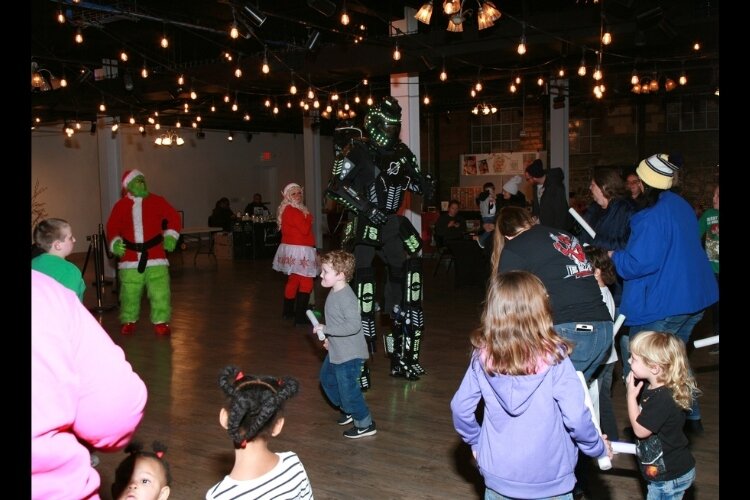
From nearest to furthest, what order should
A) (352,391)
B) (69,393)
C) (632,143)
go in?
(69,393)
(352,391)
(632,143)

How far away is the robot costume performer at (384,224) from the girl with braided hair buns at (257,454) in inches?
137

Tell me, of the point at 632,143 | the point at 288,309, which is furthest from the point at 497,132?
the point at 288,309

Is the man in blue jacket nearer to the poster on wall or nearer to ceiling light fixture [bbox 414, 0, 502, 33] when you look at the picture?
ceiling light fixture [bbox 414, 0, 502, 33]

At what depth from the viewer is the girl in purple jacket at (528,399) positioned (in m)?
2.49

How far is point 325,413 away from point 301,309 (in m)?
3.46

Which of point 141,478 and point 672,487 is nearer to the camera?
point 141,478

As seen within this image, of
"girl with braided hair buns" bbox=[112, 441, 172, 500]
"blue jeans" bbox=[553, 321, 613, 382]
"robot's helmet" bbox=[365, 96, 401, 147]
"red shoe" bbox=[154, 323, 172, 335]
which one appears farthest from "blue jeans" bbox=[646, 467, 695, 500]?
"red shoe" bbox=[154, 323, 172, 335]

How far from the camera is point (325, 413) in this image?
5145 millimetres

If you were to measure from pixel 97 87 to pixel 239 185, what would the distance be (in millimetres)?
11487

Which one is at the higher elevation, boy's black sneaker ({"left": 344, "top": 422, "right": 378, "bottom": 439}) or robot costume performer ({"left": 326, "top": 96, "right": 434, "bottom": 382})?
robot costume performer ({"left": 326, "top": 96, "right": 434, "bottom": 382})

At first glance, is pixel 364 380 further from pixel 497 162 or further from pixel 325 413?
pixel 497 162

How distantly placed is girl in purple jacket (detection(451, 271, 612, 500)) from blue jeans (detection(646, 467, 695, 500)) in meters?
0.49

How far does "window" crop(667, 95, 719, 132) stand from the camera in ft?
59.9
